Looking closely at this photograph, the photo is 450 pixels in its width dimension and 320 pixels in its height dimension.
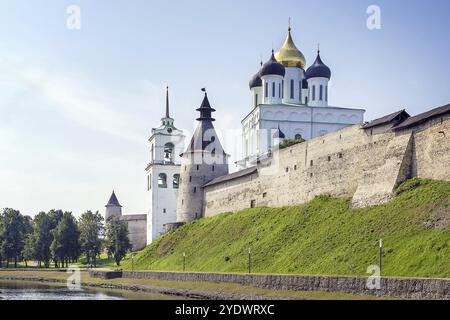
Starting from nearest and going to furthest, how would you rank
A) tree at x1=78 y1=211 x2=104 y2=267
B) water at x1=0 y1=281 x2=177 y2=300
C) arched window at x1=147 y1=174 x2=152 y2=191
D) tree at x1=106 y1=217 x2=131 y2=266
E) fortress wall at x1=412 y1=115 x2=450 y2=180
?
fortress wall at x1=412 y1=115 x2=450 y2=180
water at x1=0 y1=281 x2=177 y2=300
tree at x1=106 y1=217 x2=131 y2=266
tree at x1=78 y1=211 x2=104 y2=267
arched window at x1=147 y1=174 x2=152 y2=191

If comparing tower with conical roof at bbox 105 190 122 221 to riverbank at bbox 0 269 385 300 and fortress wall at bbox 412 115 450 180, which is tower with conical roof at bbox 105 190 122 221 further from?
fortress wall at bbox 412 115 450 180

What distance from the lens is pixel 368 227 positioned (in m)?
32.8

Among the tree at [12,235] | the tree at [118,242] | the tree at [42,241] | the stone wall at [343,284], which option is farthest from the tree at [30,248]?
the stone wall at [343,284]

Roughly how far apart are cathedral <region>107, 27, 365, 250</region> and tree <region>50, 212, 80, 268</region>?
8.49 m

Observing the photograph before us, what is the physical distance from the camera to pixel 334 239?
34.3 meters

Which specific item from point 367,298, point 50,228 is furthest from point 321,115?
point 367,298

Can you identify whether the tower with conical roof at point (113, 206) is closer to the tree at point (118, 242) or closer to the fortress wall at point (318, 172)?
the tree at point (118, 242)

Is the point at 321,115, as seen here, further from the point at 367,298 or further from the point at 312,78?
the point at 367,298

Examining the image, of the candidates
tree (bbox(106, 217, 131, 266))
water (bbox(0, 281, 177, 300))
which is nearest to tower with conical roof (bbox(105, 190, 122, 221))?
tree (bbox(106, 217, 131, 266))

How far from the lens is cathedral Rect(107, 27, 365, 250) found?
2557 inches

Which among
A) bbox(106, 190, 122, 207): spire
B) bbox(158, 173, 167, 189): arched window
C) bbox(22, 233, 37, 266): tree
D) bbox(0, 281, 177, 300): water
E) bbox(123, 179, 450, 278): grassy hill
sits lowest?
bbox(0, 281, 177, 300): water

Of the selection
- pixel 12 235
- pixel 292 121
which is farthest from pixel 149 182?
pixel 292 121

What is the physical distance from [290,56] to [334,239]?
41.6 metres

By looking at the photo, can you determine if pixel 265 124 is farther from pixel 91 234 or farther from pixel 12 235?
pixel 12 235
